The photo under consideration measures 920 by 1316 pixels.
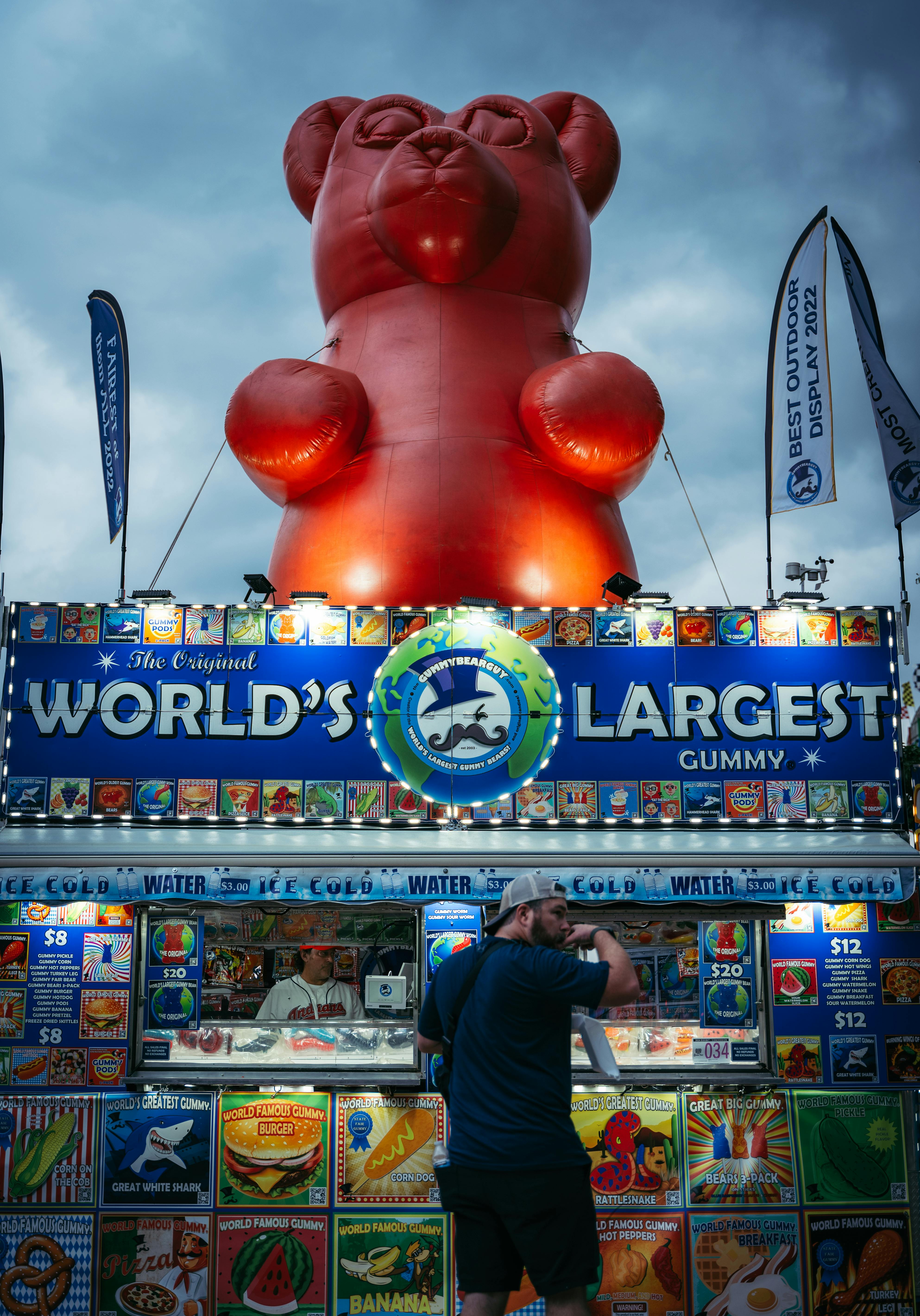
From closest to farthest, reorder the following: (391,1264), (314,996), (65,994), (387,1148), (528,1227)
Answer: (528,1227) < (391,1264) < (387,1148) < (65,994) < (314,996)

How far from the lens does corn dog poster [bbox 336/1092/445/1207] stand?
5562 mm

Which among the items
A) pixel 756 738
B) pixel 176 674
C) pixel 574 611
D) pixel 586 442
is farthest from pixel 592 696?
pixel 176 674

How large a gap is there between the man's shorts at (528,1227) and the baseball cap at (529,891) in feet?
2.39

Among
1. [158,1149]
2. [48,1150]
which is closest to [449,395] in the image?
[158,1149]

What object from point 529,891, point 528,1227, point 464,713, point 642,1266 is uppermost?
point 464,713

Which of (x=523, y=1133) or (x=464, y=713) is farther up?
(x=464, y=713)

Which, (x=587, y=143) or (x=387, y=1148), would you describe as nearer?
(x=387, y=1148)

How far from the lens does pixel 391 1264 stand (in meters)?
5.49

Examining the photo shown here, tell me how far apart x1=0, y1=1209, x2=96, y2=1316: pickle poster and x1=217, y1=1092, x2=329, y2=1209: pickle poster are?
735mm

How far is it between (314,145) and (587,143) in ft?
7.09

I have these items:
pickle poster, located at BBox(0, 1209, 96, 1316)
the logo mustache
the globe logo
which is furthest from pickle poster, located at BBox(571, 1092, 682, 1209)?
pickle poster, located at BBox(0, 1209, 96, 1316)

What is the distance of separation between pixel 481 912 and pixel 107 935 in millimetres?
2063

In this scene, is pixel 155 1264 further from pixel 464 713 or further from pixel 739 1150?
pixel 464 713

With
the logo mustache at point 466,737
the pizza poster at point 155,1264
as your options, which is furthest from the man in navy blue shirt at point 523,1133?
the pizza poster at point 155,1264
